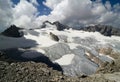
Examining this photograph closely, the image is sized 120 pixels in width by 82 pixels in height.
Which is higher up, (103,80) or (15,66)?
(15,66)

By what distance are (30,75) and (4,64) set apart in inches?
180

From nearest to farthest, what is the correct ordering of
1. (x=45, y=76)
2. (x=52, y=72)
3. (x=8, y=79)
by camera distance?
1. (x=8, y=79)
2. (x=45, y=76)
3. (x=52, y=72)

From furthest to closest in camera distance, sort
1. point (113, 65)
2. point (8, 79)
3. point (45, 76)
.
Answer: point (113, 65)
point (45, 76)
point (8, 79)

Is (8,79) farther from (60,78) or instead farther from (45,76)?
(60,78)

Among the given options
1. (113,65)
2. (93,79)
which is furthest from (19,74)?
(113,65)

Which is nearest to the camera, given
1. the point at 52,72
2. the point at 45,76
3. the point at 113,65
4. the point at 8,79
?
the point at 8,79

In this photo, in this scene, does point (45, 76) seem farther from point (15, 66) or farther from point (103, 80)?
point (103, 80)

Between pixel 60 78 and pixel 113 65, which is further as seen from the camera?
pixel 113 65

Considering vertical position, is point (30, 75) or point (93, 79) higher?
point (30, 75)

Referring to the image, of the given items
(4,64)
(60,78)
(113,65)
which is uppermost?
(4,64)

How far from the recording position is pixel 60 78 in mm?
38625

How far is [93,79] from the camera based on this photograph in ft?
139

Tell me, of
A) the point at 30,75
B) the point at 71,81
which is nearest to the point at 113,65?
the point at 71,81

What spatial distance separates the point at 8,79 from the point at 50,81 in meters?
6.16
